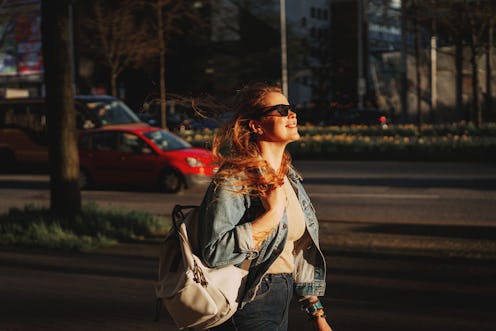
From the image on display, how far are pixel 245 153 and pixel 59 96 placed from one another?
24.2 feet

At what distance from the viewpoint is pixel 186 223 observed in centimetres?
309

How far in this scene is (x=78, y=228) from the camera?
10469 mm

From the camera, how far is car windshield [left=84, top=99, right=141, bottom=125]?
2258 centimetres

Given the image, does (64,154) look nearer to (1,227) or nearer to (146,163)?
(1,227)

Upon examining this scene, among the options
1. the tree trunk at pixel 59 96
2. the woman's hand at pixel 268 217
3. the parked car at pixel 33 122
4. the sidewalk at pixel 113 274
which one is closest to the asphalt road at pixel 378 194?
the parked car at pixel 33 122

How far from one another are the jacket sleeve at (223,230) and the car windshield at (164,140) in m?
13.8

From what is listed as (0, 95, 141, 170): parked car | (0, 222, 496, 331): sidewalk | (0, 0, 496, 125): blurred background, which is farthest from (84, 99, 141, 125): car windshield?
(0, 222, 496, 331): sidewalk

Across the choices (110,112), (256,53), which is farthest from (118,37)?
(256,53)

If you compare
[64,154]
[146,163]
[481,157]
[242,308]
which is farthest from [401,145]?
[242,308]

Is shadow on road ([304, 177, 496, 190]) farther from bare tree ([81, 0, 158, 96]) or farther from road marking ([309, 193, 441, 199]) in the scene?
bare tree ([81, 0, 158, 96])

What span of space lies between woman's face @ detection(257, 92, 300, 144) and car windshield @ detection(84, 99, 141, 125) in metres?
19.7

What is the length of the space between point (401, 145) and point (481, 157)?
2402mm

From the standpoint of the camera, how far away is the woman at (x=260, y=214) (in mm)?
3062

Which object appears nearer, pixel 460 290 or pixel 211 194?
pixel 211 194
